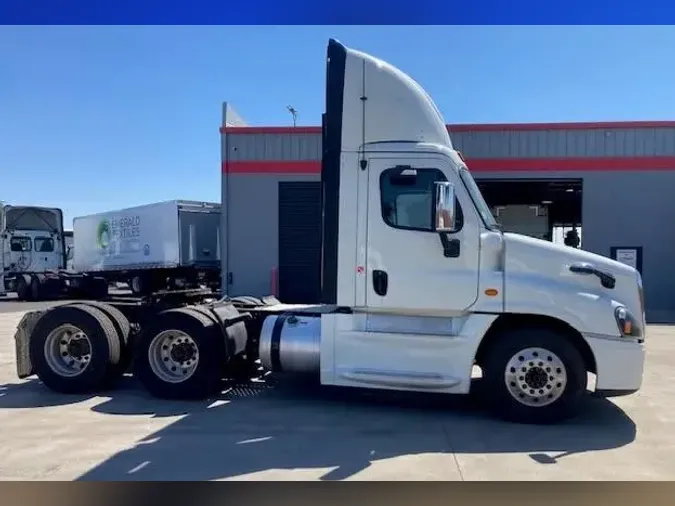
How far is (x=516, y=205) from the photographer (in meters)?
25.7

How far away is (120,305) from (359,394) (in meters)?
3.47

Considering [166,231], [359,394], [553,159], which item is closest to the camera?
[359,394]

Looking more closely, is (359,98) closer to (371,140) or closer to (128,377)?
(371,140)

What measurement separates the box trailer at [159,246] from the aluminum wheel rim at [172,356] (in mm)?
15173

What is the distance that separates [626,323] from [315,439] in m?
3.36

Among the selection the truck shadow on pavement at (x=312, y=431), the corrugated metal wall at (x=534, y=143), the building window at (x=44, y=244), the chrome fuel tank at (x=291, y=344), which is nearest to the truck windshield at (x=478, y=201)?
the truck shadow on pavement at (x=312, y=431)

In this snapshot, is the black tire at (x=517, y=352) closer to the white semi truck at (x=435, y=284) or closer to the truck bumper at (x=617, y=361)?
the white semi truck at (x=435, y=284)

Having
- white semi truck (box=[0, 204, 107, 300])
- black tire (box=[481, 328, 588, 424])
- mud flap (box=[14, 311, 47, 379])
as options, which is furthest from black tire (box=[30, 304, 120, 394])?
white semi truck (box=[0, 204, 107, 300])

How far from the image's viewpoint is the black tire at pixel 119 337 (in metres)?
7.93

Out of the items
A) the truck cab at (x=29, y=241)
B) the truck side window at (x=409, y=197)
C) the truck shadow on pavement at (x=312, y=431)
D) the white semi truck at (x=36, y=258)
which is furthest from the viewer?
the truck cab at (x=29, y=241)

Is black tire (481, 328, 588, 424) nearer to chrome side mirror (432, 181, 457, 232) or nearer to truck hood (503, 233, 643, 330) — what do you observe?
truck hood (503, 233, 643, 330)

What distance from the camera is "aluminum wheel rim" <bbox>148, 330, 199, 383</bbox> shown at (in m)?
7.42
